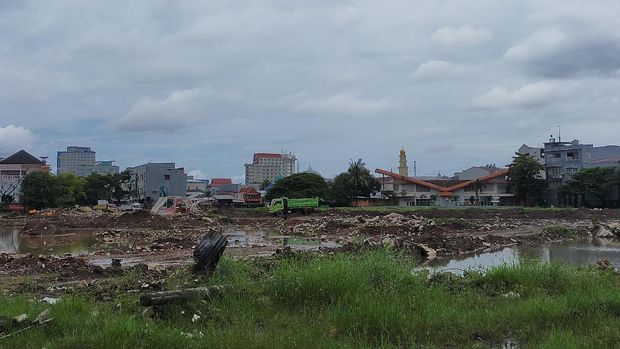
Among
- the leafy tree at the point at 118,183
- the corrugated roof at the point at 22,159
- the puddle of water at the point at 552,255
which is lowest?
the puddle of water at the point at 552,255

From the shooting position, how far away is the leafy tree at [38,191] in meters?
79.1

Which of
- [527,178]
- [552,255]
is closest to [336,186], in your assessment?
[527,178]

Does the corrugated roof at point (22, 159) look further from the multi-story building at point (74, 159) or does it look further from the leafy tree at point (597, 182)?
the leafy tree at point (597, 182)

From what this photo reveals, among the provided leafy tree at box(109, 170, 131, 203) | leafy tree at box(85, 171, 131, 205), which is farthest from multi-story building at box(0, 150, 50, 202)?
leafy tree at box(109, 170, 131, 203)

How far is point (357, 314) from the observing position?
6961 mm

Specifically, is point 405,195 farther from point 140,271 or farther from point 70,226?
point 140,271

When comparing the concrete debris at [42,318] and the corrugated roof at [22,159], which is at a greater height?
the corrugated roof at [22,159]

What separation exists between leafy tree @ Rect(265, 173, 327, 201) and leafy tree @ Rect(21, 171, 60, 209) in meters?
33.2

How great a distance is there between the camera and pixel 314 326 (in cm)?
683

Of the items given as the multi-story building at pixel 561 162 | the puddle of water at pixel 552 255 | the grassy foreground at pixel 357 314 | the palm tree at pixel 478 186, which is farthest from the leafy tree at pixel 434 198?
the grassy foreground at pixel 357 314

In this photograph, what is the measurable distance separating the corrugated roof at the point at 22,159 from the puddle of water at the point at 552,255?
110 m

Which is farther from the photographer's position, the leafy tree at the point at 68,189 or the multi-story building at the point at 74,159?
the multi-story building at the point at 74,159

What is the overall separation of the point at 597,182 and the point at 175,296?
73.2 m

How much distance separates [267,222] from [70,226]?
55.5ft
